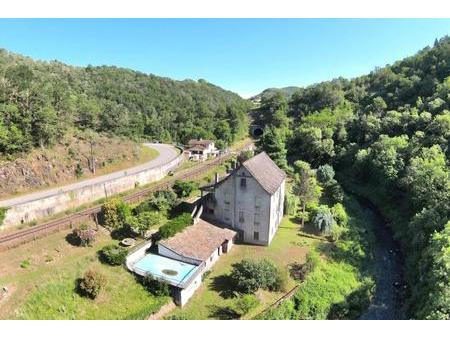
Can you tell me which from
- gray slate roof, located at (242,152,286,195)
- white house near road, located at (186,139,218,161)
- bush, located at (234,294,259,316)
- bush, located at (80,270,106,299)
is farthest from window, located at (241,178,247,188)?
white house near road, located at (186,139,218,161)

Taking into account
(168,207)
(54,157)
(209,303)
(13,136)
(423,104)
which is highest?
(423,104)

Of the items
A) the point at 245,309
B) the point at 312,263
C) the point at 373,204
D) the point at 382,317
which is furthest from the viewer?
the point at 373,204

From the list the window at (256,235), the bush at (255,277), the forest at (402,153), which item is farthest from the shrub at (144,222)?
the forest at (402,153)

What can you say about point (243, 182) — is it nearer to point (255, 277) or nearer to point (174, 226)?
point (174, 226)

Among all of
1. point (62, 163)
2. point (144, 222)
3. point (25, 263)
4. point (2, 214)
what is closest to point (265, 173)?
point (144, 222)

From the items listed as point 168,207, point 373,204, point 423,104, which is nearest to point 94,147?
point 168,207

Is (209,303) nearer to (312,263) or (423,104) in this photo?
(312,263)

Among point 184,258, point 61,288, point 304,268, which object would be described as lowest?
point 304,268

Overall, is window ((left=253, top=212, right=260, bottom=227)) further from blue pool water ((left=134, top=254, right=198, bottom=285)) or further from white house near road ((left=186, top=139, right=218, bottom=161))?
white house near road ((left=186, top=139, right=218, bottom=161))
